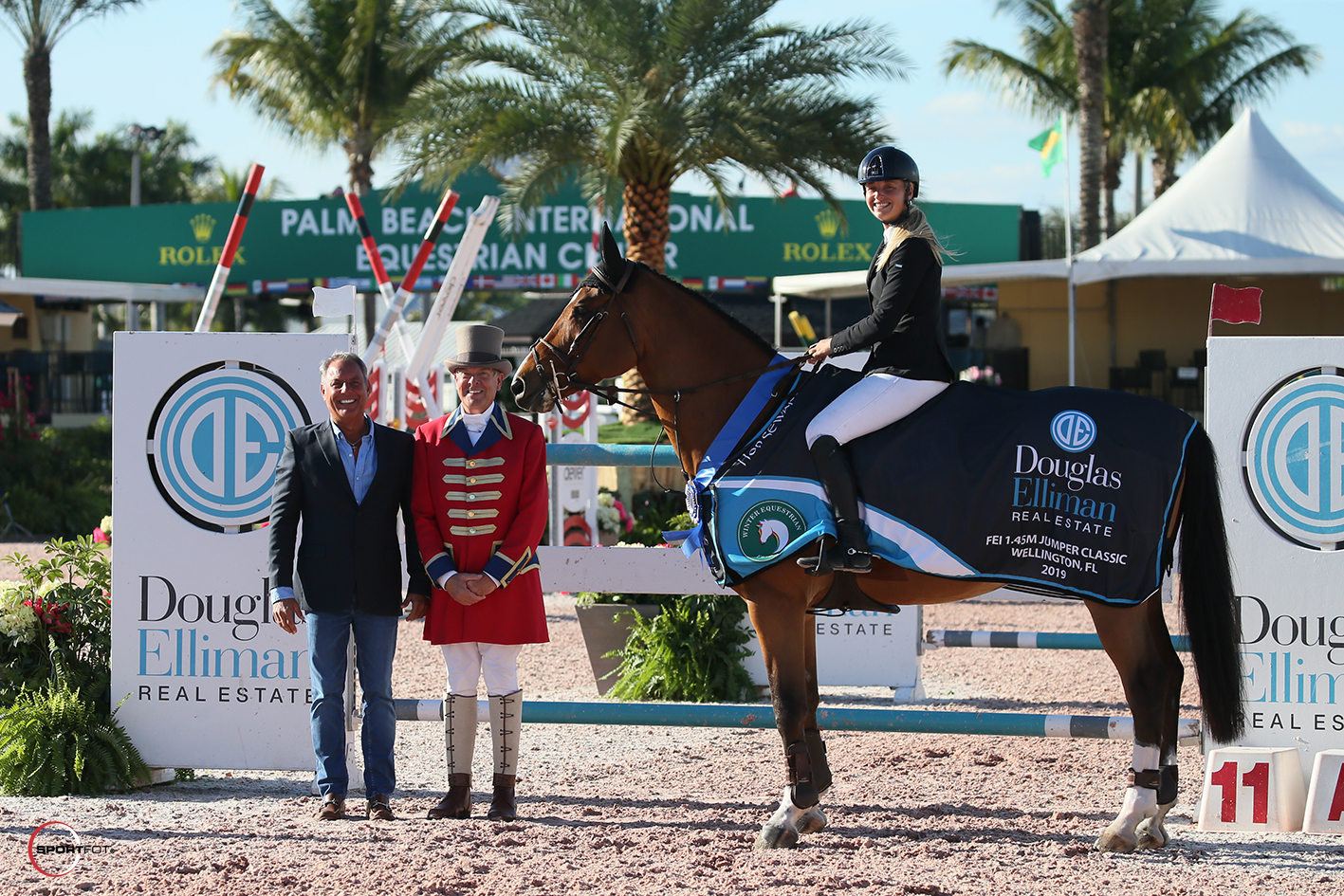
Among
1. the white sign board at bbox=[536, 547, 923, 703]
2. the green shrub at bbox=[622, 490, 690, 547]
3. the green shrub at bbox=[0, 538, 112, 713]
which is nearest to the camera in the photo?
the green shrub at bbox=[0, 538, 112, 713]

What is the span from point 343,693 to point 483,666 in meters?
0.55

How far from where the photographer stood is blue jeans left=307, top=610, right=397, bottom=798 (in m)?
4.71

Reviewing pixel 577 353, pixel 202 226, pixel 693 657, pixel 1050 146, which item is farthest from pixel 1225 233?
pixel 202 226

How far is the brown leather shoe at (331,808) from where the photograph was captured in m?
4.66

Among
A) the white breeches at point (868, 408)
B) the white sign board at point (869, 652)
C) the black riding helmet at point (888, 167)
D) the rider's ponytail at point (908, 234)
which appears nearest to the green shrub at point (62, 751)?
the white breeches at point (868, 408)

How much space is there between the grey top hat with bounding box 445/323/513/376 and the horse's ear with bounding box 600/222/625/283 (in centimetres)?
48

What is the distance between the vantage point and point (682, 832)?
4.54 m

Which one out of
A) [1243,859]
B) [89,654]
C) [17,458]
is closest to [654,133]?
[17,458]

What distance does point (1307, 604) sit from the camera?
477 cm

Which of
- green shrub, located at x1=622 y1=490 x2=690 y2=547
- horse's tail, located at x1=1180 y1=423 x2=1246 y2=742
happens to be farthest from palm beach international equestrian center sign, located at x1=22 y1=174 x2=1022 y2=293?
horse's tail, located at x1=1180 y1=423 x2=1246 y2=742

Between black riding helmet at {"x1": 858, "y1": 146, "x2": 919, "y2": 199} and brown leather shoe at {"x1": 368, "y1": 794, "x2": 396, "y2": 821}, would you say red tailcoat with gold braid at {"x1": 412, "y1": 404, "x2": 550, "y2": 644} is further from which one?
black riding helmet at {"x1": 858, "y1": 146, "x2": 919, "y2": 199}

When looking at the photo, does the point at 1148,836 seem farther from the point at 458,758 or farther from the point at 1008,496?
the point at 458,758

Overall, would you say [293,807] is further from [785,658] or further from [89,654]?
[785,658]

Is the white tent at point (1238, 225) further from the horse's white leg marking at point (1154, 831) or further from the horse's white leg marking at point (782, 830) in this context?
the horse's white leg marking at point (782, 830)
